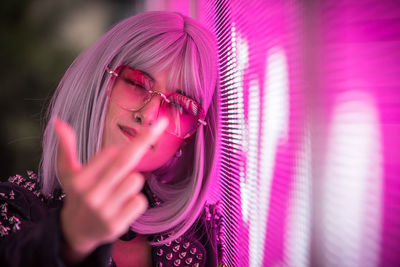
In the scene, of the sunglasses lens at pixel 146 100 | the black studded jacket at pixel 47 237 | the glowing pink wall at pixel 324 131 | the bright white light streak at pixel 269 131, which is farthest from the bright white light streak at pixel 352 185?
the sunglasses lens at pixel 146 100

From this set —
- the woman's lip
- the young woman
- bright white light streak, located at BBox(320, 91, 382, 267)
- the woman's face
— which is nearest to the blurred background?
bright white light streak, located at BBox(320, 91, 382, 267)

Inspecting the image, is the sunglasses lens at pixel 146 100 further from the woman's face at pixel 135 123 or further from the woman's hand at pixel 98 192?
the woman's hand at pixel 98 192

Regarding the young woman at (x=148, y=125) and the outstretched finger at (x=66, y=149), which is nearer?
the outstretched finger at (x=66, y=149)

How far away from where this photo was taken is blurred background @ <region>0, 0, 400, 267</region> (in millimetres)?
519

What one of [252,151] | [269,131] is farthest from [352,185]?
[252,151]

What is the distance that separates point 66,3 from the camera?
1729 millimetres

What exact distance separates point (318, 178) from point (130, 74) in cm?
81

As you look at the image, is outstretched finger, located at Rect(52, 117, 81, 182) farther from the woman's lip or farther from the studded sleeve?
the woman's lip

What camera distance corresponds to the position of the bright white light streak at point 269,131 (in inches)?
29.6

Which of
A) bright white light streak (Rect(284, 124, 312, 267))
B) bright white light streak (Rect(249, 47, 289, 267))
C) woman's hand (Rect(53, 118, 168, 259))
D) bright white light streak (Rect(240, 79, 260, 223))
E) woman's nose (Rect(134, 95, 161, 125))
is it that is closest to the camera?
woman's hand (Rect(53, 118, 168, 259))

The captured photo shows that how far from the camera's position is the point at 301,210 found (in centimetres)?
68

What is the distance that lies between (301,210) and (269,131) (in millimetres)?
254

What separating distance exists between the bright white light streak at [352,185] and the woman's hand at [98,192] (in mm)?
383

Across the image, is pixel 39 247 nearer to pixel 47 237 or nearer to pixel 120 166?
pixel 47 237
